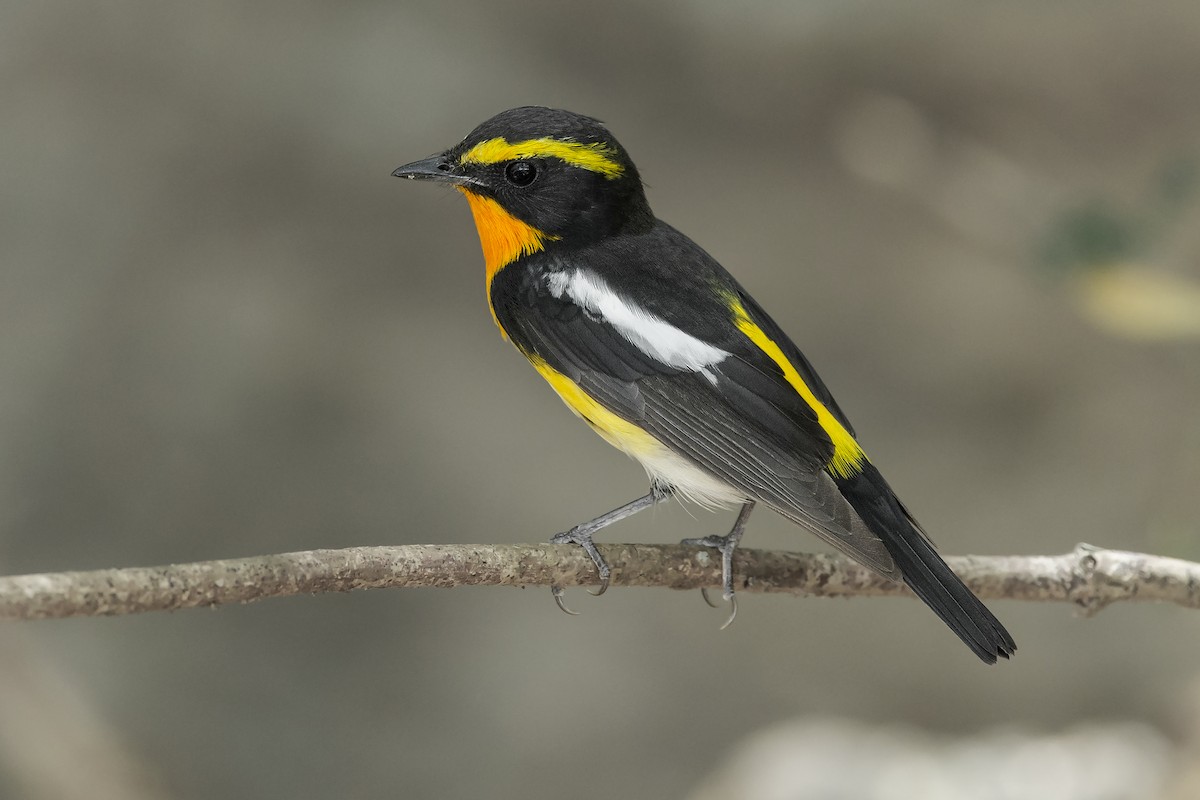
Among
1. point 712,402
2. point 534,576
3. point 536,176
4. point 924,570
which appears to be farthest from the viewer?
point 536,176

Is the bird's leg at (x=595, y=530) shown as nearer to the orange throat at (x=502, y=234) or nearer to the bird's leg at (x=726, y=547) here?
the bird's leg at (x=726, y=547)

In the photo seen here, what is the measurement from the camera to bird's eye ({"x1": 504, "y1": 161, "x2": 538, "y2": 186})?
3.39 metres

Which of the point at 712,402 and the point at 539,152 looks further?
the point at 539,152

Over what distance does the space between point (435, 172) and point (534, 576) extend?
4.10 feet

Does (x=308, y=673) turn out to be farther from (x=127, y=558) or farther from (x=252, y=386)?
(x=252, y=386)

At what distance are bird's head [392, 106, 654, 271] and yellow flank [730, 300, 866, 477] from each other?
1.61ft

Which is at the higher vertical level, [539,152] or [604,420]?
[539,152]

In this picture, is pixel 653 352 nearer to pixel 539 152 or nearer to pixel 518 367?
pixel 539 152

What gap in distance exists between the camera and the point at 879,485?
329 centimetres

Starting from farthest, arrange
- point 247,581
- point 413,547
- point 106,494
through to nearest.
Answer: point 106,494, point 413,547, point 247,581

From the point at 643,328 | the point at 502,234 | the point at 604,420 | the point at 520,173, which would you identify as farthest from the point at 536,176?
the point at 604,420

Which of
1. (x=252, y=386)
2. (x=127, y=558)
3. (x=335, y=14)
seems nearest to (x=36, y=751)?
(x=127, y=558)

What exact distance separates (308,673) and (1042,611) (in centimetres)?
375

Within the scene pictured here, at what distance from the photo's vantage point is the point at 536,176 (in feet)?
11.2
